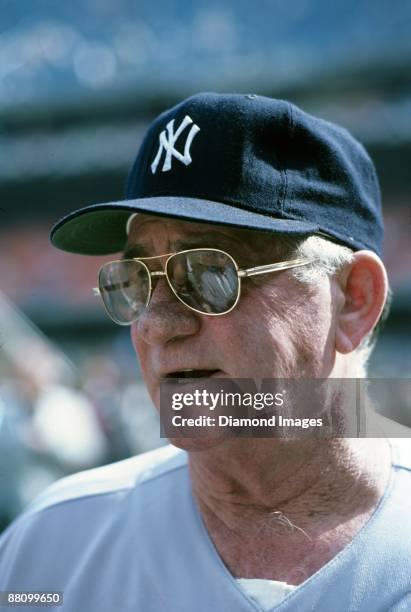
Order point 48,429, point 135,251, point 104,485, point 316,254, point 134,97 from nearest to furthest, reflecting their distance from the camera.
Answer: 1. point 316,254
2. point 135,251
3. point 104,485
4. point 48,429
5. point 134,97

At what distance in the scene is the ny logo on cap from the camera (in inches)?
52.2

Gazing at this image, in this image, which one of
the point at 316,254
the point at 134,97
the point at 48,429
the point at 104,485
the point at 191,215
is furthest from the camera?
the point at 134,97

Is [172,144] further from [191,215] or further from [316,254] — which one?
[316,254]

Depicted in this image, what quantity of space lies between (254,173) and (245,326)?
0.27 m

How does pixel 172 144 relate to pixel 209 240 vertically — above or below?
above

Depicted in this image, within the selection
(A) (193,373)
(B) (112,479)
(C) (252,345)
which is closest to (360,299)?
(C) (252,345)

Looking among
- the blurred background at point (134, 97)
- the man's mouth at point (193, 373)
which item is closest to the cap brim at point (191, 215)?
the man's mouth at point (193, 373)

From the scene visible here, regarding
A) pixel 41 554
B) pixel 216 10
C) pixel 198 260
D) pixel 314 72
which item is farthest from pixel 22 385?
pixel 216 10

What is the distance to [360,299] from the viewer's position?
1404mm

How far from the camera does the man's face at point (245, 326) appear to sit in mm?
1278

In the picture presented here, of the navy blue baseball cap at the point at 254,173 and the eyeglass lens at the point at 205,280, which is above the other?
the navy blue baseball cap at the point at 254,173

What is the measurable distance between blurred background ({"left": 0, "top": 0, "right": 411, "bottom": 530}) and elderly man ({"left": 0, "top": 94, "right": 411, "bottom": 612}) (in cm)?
611

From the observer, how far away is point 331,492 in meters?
1.33

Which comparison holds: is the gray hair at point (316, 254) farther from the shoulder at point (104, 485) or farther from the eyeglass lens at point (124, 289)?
the shoulder at point (104, 485)
